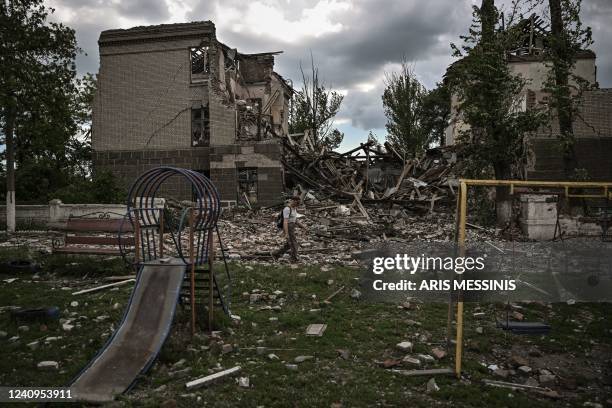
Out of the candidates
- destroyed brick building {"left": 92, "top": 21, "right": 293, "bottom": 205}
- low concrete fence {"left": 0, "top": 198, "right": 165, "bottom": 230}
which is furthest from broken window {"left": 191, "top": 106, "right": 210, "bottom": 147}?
low concrete fence {"left": 0, "top": 198, "right": 165, "bottom": 230}

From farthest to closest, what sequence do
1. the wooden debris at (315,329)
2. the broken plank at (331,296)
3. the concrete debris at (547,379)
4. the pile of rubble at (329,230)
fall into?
the pile of rubble at (329,230)
the broken plank at (331,296)
the wooden debris at (315,329)
the concrete debris at (547,379)

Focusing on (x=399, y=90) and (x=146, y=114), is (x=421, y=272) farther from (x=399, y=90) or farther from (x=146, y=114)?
(x=399, y=90)

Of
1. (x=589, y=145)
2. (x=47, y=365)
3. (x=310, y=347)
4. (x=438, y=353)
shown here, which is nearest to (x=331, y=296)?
(x=310, y=347)

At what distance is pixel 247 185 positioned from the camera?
21578mm

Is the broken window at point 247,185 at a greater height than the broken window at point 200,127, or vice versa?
the broken window at point 200,127

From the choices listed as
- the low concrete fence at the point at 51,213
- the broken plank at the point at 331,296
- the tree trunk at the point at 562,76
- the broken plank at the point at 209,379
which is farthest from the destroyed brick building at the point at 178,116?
the broken plank at the point at 209,379

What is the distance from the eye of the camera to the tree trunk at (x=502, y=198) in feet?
51.9

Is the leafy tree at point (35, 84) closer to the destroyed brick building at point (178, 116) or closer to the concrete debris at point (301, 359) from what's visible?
the destroyed brick building at point (178, 116)

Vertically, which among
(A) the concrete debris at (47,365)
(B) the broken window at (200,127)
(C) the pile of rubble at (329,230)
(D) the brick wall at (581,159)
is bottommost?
(A) the concrete debris at (47,365)

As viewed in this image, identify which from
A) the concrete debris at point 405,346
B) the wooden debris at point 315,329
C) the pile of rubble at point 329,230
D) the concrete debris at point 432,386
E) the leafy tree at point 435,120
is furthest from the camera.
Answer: the leafy tree at point 435,120

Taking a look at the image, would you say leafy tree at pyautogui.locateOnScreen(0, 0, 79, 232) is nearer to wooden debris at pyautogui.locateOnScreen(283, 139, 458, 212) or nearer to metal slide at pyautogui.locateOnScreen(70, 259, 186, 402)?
wooden debris at pyautogui.locateOnScreen(283, 139, 458, 212)

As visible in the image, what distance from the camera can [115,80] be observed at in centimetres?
2259

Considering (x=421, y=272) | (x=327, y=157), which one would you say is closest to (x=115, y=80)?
(x=327, y=157)

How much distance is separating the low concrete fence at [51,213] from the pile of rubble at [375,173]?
27.7ft
